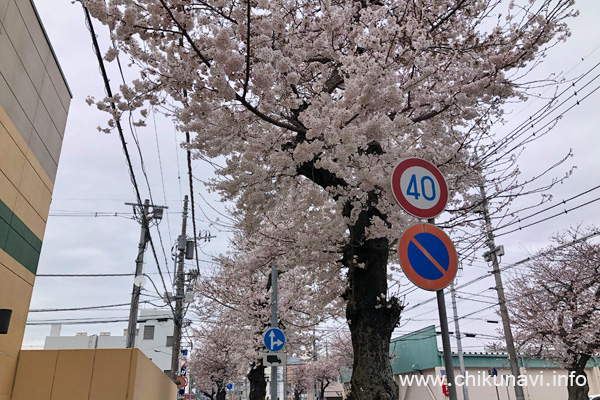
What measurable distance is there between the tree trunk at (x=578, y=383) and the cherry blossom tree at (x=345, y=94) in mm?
10312

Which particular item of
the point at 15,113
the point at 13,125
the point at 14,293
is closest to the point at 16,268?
the point at 14,293

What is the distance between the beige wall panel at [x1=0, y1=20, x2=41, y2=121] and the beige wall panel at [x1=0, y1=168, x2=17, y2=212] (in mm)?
1231

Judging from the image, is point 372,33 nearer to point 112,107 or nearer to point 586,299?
point 112,107

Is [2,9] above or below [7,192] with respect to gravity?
above

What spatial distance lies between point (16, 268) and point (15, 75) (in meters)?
2.86

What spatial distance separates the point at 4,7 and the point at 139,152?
325 cm

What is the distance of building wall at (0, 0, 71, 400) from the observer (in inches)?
220

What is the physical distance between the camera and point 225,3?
425 centimetres

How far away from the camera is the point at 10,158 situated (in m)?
5.71

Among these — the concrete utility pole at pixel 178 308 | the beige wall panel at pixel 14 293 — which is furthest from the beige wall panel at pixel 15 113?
the concrete utility pole at pixel 178 308

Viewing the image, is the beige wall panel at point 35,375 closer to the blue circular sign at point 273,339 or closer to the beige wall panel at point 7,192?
the beige wall panel at point 7,192

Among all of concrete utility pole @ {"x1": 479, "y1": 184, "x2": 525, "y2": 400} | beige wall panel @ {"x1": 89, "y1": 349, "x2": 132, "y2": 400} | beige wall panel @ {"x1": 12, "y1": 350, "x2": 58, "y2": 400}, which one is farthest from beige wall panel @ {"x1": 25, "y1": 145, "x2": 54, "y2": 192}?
concrete utility pole @ {"x1": 479, "y1": 184, "x2": 525, "y2": 400}

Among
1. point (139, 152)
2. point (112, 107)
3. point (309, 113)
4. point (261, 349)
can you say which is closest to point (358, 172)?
point (309, 113)

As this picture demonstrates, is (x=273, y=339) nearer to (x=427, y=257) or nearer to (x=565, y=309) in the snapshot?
(x=427, y=257)
